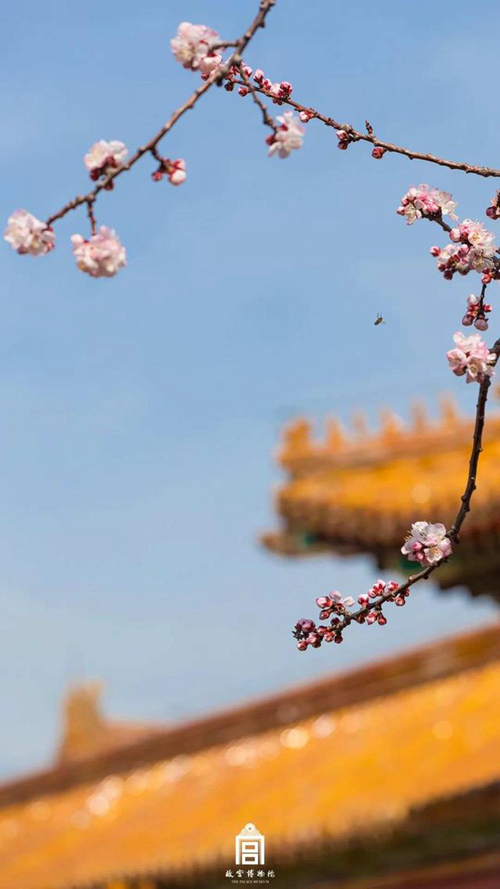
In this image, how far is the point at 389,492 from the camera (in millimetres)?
11633

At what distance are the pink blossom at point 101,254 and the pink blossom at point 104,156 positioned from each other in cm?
11

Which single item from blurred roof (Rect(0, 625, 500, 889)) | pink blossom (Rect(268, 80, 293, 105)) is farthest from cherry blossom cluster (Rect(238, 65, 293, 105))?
blurred roof (Rect(0, 625, 500, 889))

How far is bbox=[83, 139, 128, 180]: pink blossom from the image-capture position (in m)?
2.70

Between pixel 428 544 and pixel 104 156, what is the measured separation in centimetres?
99

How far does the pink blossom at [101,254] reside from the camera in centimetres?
275

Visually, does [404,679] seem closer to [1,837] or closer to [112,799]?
[112,799]

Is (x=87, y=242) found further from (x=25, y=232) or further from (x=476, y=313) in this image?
(x=476, y=313)

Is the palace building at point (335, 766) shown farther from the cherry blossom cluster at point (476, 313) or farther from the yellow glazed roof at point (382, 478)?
the cherry blossom cluster at point (476, 313)

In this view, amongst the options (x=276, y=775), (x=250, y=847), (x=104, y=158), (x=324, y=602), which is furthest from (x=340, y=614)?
(x=276, y=775)

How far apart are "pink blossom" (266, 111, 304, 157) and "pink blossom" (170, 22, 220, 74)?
0.18 meters

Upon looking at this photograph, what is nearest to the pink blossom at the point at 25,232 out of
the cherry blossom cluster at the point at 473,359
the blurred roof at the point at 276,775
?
the cherry blossom cluster at the point at 473,359

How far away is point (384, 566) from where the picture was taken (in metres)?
11.5

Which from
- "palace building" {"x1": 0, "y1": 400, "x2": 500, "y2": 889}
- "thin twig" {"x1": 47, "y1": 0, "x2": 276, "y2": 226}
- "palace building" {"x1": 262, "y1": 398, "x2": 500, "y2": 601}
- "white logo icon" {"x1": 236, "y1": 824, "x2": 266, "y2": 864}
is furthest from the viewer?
"palace building" {"x1": 262, "y1": 398, "x2": 500, "y2": 601}

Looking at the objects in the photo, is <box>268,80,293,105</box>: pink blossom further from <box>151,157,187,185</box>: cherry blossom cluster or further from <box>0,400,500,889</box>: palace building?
<box>0,400,500,889</box>: palace building
